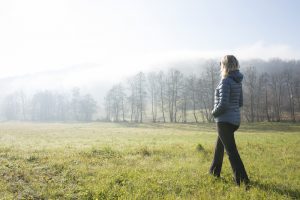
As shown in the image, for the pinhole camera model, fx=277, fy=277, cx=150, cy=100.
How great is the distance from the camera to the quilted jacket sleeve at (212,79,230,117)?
663cm

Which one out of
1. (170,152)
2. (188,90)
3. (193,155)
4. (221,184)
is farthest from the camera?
(188,90)

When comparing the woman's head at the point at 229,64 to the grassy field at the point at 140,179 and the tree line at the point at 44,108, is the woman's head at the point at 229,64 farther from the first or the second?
the tree line at the point at 44,108

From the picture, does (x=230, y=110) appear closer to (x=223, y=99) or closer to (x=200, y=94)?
(x=223, y=99)

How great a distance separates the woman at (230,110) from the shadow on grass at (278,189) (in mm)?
328

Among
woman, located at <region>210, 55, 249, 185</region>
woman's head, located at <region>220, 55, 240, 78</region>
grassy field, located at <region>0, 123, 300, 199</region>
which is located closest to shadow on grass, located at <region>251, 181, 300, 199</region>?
grassy field, located at <region>0, 123, 300, 199</region>

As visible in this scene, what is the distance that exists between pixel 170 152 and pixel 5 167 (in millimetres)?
6517

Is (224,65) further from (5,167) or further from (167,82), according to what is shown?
(167,82)

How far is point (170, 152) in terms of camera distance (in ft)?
40.2

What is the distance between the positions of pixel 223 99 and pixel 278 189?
2.40m

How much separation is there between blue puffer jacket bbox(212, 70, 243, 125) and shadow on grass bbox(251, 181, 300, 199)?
5.11ft

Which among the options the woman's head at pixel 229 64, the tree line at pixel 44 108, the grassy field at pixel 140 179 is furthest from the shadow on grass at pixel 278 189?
the tree line at pixel 44 108

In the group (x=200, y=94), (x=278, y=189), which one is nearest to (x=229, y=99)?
(x=278, y=189)

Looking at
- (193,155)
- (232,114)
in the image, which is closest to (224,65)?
(232,114)

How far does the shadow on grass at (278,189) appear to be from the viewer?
5.98m
